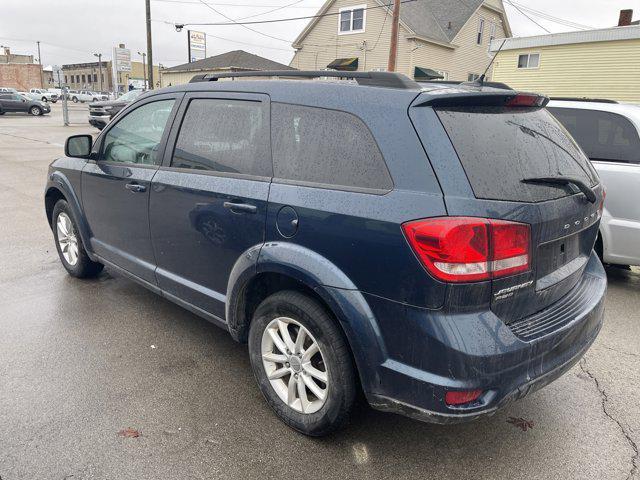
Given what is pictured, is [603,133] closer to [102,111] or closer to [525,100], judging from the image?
[525,100]

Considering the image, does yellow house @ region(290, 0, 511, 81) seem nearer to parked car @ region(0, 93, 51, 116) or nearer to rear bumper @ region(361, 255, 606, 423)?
parked car @ region(0, 93, 51, 116)

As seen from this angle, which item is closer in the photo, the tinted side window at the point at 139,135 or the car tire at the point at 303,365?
the car tire at the point at 303,365

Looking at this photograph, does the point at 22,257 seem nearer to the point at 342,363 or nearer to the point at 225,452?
the point at 225,452

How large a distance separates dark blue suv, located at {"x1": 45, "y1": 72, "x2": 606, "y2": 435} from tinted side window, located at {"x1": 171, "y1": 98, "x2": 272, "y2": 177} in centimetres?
1

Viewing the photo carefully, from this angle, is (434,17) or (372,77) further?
(434,17)

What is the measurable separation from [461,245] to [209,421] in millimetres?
1694

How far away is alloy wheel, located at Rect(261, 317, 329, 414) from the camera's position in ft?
8.47

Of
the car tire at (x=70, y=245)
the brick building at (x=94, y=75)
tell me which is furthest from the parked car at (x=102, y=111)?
the brick building at (x=94, y=75)

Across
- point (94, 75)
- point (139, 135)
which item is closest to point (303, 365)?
point (139, 135)

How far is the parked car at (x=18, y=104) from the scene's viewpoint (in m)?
32.1

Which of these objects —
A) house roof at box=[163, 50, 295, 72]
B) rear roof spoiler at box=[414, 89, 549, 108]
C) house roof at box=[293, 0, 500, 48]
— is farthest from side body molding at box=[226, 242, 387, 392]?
house roof at box=[163, 50, 295, 72]

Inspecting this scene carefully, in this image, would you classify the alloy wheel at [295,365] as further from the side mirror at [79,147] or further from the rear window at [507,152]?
the side mirror at [79,147]

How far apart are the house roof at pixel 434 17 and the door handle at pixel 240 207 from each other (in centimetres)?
2652

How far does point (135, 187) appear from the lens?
3.59 meters
